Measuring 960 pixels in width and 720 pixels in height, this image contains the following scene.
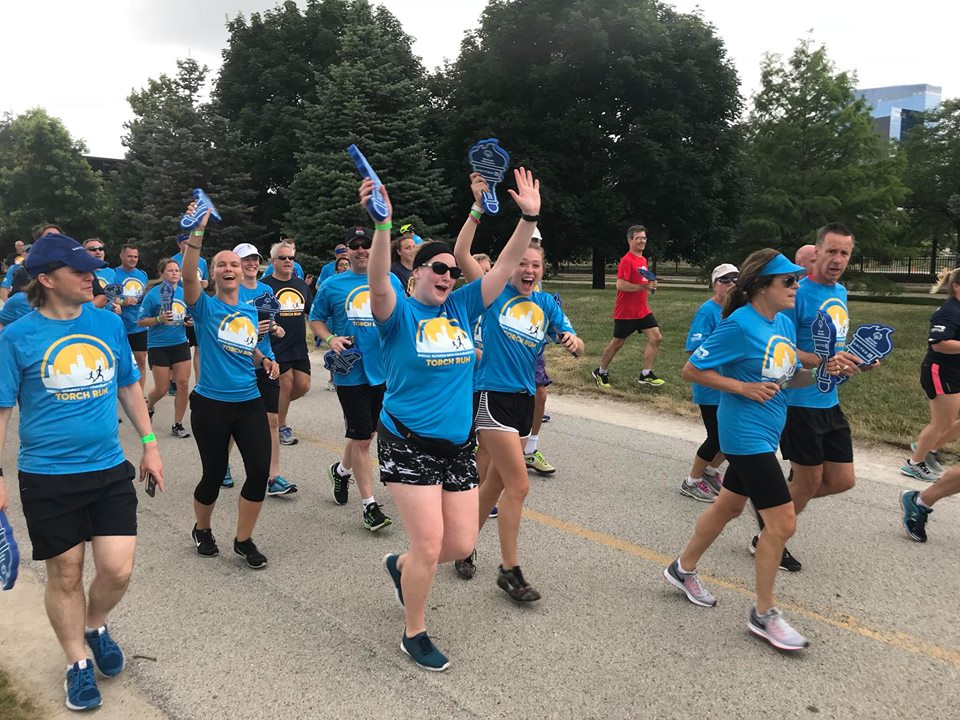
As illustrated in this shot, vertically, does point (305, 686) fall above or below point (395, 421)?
below

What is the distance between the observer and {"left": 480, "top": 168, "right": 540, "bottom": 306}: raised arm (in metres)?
3.48

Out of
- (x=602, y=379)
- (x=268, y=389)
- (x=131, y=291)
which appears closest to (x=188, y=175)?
(x=131, y=291)

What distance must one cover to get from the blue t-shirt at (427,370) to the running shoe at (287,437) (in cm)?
436

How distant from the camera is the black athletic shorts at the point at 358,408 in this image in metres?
5.28

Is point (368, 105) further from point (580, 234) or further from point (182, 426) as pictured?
point (182, 426)

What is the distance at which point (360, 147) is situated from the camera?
2375cm

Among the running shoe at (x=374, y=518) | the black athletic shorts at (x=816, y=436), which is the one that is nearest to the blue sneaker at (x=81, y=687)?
the running shoe at (x=374, y=518)

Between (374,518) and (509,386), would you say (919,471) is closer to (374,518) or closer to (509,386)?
(509,386)

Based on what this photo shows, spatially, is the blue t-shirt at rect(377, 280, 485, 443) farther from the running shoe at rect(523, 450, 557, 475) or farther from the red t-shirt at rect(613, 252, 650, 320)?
the red t-shirt at rect(613, 252, 650, 320)

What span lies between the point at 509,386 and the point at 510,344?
27 cm

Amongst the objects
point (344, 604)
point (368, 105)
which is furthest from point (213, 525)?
point (368, 105)

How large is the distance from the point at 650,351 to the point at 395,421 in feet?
23.8

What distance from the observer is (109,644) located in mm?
3283

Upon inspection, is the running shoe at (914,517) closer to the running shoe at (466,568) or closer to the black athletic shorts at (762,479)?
the black athletic shorts at (762,479)
